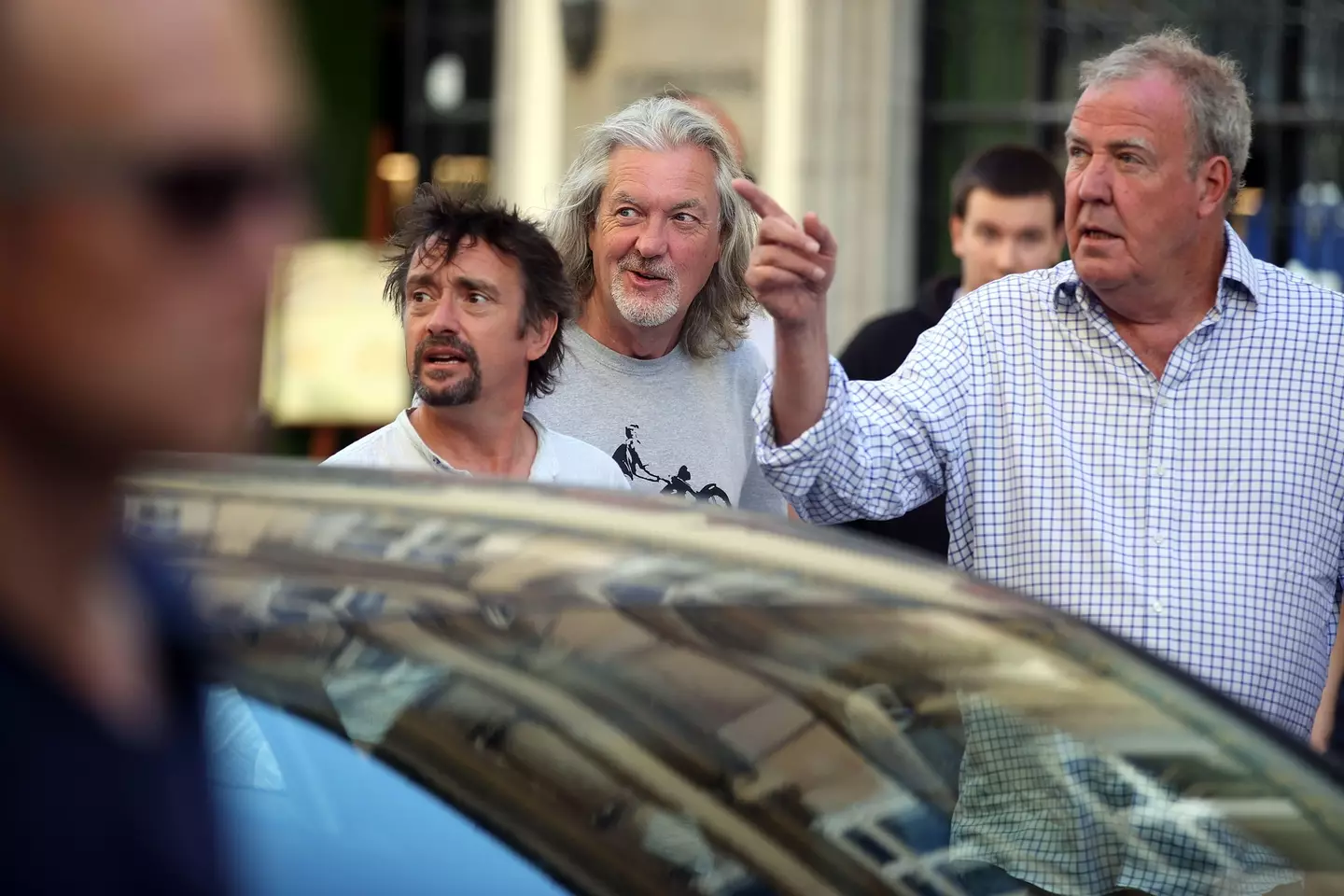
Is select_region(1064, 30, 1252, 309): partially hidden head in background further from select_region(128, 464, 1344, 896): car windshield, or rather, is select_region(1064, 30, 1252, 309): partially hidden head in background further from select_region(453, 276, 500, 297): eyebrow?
select_region(128, 464, 1344, 896): car windshield

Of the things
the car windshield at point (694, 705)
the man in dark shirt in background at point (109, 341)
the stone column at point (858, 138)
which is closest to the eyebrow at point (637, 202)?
the car windshield at point (694, 705)

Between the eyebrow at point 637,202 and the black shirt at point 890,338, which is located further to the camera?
the black shirt at point 890,338

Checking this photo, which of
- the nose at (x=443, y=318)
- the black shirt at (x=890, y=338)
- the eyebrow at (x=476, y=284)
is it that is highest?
the eyebrow at (x=476, y=284)

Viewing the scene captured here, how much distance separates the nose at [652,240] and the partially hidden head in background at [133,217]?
289 cm

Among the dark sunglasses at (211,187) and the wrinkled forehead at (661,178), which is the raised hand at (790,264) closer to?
the wrinkled forehead at (661,178)

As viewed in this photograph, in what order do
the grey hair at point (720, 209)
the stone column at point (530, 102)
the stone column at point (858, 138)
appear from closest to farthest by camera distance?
the grey hair at point (720, 209) < the stone column at point (858, 138) < the stone column at point (530, 102)

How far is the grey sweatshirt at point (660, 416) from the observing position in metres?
3.83

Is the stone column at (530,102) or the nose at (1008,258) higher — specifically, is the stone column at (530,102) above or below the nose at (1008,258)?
above

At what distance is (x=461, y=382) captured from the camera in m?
3.53

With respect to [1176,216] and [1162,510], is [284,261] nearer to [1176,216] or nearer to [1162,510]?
[1162,510]

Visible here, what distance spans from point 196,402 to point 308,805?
869 millimetres

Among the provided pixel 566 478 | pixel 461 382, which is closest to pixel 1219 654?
pixel 566 478

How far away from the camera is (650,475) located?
3.80m

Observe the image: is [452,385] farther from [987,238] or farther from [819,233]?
[987,238]
